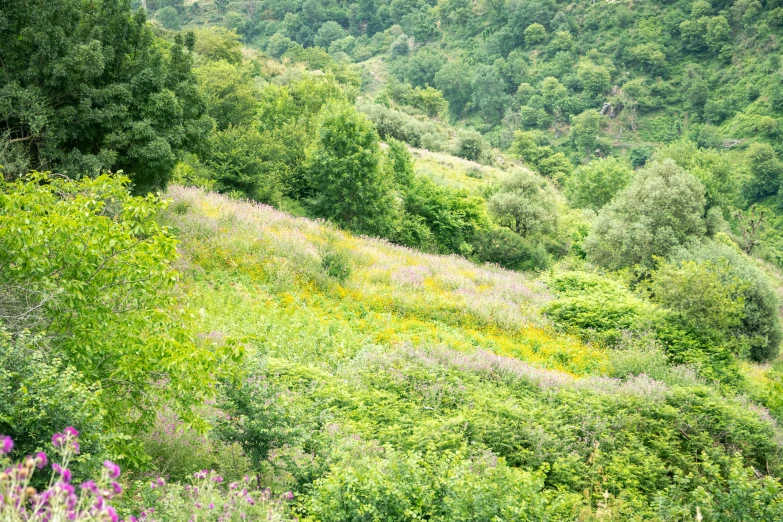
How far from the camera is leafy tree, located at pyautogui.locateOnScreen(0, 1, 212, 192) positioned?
11688mm

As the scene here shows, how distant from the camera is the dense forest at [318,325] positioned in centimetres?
493

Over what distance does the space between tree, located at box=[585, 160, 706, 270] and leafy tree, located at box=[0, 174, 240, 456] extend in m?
20.8

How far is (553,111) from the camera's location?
9344cm

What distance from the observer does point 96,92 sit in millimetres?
12391

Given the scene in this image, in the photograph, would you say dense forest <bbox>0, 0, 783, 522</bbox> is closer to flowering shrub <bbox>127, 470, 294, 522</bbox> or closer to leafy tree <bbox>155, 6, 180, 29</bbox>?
flowering shrub <bbox>127, 470, 294, 522</bbox>

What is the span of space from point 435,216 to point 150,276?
63.9 ft

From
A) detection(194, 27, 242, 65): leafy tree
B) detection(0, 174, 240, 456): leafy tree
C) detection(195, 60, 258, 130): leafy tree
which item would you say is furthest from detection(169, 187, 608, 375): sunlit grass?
detection(194, 27, 242, 65): leafy tree

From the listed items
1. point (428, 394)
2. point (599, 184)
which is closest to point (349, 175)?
point (428, 394)

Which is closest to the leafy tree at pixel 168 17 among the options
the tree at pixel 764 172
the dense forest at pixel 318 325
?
the dense forest at pixel 318 325

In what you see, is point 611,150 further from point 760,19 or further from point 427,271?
point 427,271

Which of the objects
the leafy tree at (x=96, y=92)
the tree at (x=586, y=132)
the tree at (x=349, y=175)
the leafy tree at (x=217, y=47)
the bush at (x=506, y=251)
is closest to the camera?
the leafy tree at (x=96, y=92)

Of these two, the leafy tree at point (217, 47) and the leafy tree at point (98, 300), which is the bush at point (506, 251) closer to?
the leafy tree at point (98, 300)

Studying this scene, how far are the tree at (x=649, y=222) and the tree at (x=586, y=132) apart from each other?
6037 centimetres

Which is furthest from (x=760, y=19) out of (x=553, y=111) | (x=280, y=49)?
(x=280, y=49)
